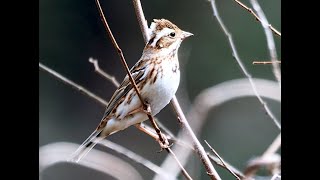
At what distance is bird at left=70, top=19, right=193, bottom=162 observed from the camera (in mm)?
1812

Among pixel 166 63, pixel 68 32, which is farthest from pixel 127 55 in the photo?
pixel 166 63

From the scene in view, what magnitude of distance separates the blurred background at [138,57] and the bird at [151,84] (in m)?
1.11

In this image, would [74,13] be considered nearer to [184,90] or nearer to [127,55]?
[127,55]

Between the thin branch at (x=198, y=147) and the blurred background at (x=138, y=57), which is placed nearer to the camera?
the thin branch at (x=198, y=147)

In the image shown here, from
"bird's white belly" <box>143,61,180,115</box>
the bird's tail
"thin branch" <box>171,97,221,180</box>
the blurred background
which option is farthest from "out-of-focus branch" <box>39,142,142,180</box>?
the blurred background

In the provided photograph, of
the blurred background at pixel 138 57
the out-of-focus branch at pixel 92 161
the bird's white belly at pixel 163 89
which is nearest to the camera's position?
the out-of-focus branch at pixel 92 161

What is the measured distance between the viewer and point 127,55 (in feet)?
15.2

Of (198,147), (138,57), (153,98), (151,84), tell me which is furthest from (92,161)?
(138,57)

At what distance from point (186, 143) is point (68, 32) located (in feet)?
13.4

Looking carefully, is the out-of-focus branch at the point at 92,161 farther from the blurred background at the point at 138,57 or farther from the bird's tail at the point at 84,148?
the blurred background at the point at 138,57

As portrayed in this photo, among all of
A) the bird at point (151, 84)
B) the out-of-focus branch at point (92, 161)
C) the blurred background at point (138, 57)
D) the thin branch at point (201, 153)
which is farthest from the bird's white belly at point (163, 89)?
the blurred background at point (138, 57)

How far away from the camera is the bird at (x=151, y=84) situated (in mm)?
1812

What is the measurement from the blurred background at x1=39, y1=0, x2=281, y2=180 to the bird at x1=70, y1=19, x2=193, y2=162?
43.5 inches

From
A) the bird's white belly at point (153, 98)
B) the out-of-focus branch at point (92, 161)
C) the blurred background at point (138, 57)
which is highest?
the blurred background at point (138, 57)
